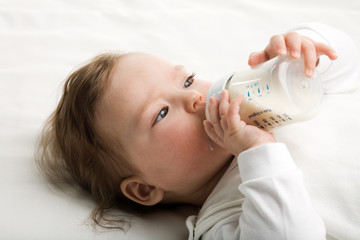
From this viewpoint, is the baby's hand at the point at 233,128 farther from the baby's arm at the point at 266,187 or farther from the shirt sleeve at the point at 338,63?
the shirt sleeve at the point at 338,63

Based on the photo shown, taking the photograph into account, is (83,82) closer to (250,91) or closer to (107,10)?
(250,91)

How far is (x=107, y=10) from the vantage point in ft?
6.24

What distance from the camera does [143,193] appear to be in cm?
122

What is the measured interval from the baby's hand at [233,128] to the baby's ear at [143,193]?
11.1 inches

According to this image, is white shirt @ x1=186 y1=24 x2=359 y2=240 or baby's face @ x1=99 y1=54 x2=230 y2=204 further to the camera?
baby's face @ x1=99 y1=54 x2=230 y2=204

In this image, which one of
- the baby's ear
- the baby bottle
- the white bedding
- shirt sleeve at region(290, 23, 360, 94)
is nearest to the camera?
the baby bottle

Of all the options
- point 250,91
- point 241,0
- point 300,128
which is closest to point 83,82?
point 250,91

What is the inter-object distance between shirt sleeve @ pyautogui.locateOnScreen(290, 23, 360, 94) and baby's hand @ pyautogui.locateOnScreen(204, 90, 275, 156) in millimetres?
440

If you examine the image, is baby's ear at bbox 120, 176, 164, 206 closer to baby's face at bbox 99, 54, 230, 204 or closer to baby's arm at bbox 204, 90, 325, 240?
baby's face at bbox 99, 54, 230, 204

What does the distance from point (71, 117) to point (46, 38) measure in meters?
0.66

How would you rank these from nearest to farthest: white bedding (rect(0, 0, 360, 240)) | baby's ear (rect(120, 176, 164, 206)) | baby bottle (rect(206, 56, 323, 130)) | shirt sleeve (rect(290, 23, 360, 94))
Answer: baby bottle (rect(206, 56, 323, 130)) → white bedding (rect(0, 0, 360, 240)) → baby's ear (rect(120, 176, 164, 206)) → shirt sleeve (rect(290, 23, 360, 94))

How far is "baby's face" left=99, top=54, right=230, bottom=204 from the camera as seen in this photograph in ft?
3.60

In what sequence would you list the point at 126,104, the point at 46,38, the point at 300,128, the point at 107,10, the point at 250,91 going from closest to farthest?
the point at 250,91 < the point at 126,104 < the point at 300,128 < the point at 46,38 < the point at 107,10

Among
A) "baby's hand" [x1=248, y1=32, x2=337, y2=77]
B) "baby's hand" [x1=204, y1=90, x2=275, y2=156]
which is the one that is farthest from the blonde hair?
"baby's hand" [x1=248, y1=32, x2=337, y2=77]
